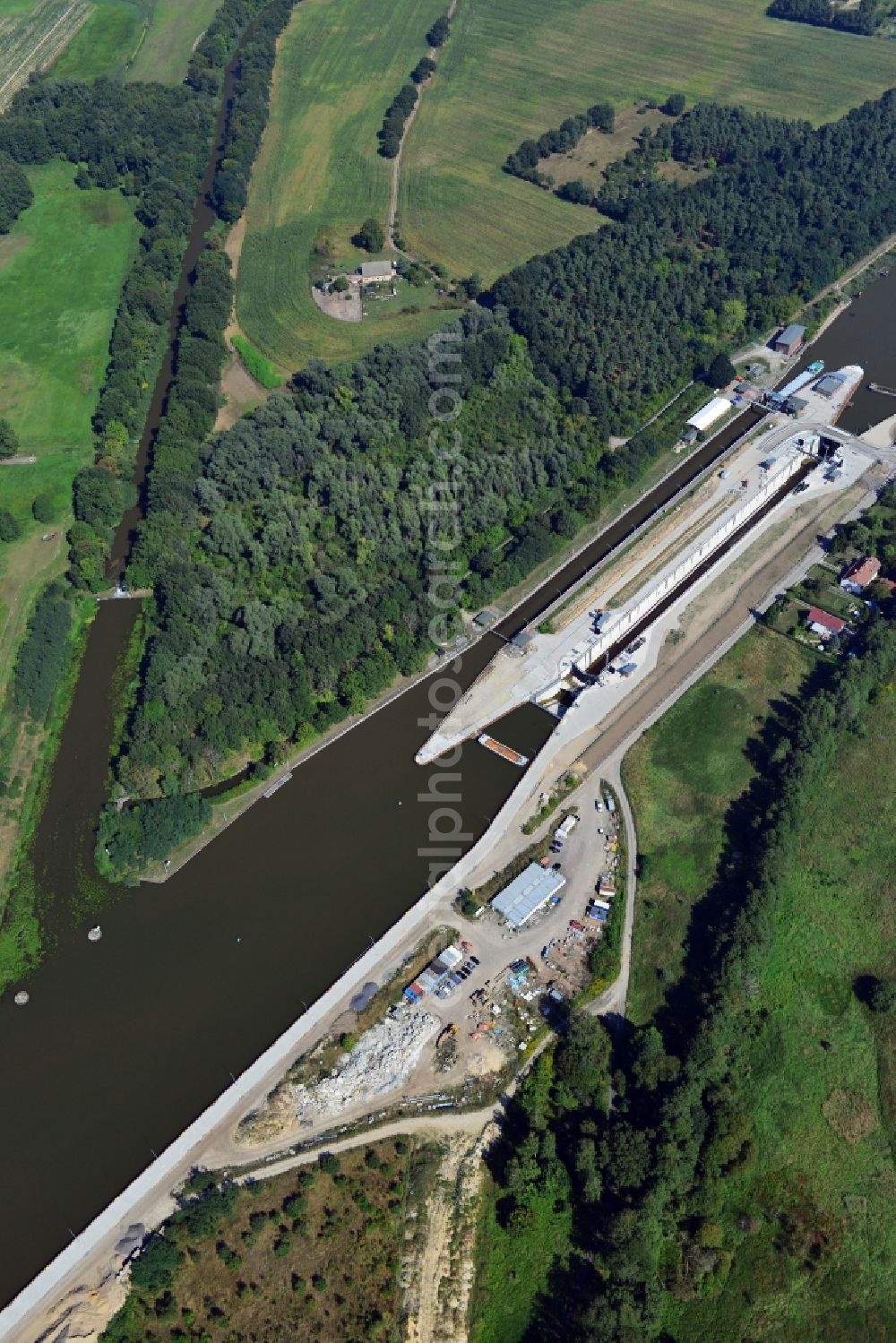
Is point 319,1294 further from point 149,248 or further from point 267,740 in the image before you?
point 149,248

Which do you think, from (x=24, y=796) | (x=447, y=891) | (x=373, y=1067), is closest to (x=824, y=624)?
(x=447, y=891)

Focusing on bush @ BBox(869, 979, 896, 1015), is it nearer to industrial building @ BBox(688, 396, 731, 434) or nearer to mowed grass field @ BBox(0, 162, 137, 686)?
industrial building @ BBox(688, 396, 731, 434)

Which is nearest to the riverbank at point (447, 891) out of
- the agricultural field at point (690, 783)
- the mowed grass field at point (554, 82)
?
the agricultural field at point (690, 783)

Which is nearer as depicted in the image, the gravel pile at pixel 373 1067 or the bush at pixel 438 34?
the gravel pile at pixel 373 1067

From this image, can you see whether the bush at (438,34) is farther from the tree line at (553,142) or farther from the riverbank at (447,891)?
the riverbank at (447,891)

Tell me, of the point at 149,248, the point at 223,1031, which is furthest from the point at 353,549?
the point at 149,248

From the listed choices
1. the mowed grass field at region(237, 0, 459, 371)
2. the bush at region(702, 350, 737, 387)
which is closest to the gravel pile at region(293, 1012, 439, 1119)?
the bush at region(702, 350, 737, 387)
